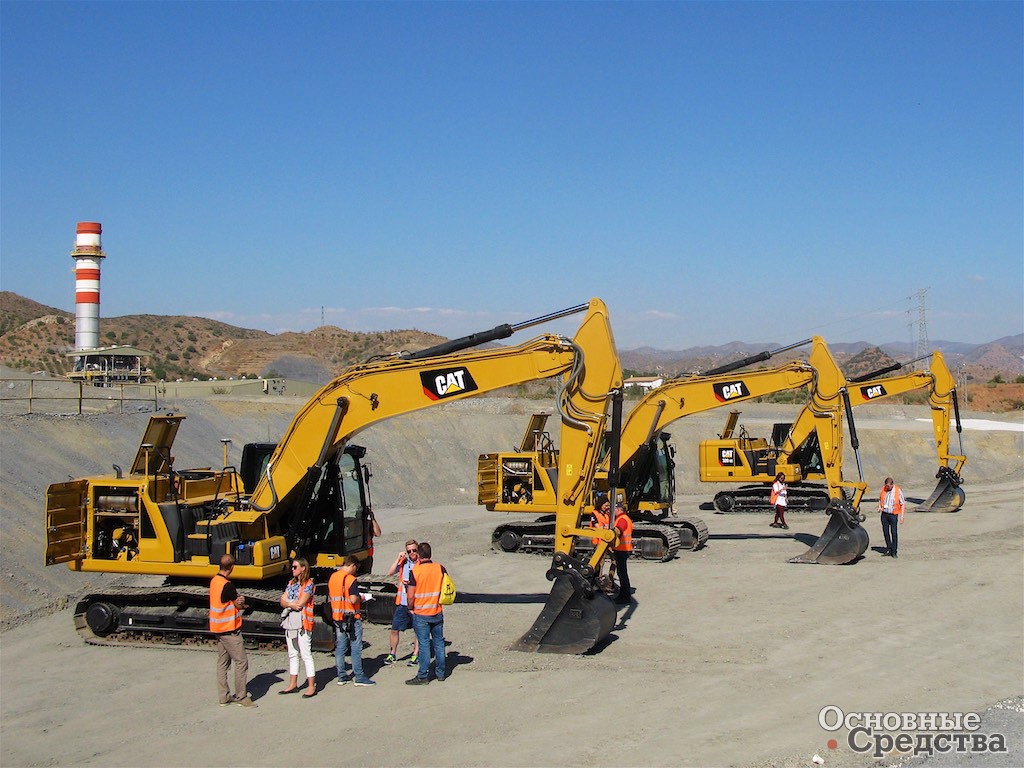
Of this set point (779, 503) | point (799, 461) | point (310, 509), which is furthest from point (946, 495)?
point (310, 509)

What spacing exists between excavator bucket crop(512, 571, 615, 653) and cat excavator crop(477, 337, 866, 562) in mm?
9024

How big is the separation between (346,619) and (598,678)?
118 inches

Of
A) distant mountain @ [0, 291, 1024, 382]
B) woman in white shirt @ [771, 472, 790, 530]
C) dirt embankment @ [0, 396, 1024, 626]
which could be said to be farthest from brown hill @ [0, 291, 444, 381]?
woman in white shirt @ [771, 472, 790, 530]

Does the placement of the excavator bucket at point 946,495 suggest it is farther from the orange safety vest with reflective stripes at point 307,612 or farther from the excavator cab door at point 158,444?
the orange safety vest with reflective stripes at point 307,612

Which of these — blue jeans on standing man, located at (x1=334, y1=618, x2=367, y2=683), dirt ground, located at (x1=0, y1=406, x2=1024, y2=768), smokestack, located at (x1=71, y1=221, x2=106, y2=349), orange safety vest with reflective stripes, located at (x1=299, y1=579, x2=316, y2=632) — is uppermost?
smokestack, located at (x1=71, y1=221, x2=106, y2=349)

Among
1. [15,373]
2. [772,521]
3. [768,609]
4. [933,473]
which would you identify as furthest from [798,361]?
[15,373]

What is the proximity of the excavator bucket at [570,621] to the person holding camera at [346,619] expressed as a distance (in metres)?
2.28

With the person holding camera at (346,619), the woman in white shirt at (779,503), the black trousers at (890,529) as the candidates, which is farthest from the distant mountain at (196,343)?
Answer: the person holding camera at (346,619)

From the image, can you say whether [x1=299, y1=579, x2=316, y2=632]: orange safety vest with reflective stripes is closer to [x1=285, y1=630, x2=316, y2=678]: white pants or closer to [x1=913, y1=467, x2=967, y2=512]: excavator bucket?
[x1=285, y1=630, x2=316, y2=678]: white pants

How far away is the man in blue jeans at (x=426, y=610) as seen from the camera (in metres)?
10.9

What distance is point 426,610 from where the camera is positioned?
10.9 m

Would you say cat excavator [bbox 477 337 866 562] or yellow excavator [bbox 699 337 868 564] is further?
yellow excavator [bbox 699 337 868 564]

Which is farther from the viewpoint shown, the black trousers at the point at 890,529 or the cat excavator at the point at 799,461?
the cat excavator at the point at 799,461

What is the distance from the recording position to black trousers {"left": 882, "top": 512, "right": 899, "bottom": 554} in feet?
64.6
